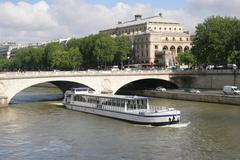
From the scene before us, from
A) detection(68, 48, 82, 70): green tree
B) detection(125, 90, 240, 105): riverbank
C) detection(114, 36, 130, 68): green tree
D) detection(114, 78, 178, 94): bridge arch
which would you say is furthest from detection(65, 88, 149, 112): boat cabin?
detection(114, 36, 130, 68): green tree

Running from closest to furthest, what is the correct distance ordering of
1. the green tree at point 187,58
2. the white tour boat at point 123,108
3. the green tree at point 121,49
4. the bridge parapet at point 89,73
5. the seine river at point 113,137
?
the seine river at point 113,137
the white tour boat at point 123,108
the bridge parapet at point 89,73
the green tree at point 187,58
the green tree at point 121,49

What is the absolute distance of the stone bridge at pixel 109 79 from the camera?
189 ft

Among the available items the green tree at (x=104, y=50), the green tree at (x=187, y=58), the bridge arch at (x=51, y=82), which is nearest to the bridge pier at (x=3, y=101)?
the bridge arch at (x=51, y=82)

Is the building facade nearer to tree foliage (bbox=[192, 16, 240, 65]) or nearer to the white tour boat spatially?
tree foliage (bbox=[192, 16, 240, 65])

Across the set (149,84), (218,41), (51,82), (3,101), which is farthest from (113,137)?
(149,84)

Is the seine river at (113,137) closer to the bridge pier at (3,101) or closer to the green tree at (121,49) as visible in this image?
the bridge pier at (3,101)

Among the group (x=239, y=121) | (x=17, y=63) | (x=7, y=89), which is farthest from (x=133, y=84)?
(x=17, y=63)

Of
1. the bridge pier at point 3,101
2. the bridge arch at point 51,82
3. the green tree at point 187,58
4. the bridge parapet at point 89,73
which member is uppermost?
the green tree at point 187,58

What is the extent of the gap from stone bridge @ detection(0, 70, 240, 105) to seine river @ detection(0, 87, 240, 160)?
7.26 metres

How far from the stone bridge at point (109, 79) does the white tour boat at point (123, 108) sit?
603cm

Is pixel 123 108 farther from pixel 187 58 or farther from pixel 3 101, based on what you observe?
pixel 187 58

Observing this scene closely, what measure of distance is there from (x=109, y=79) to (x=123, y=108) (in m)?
23.0

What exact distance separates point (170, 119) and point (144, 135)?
4895 mm

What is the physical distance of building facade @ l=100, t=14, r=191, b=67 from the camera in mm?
120500
